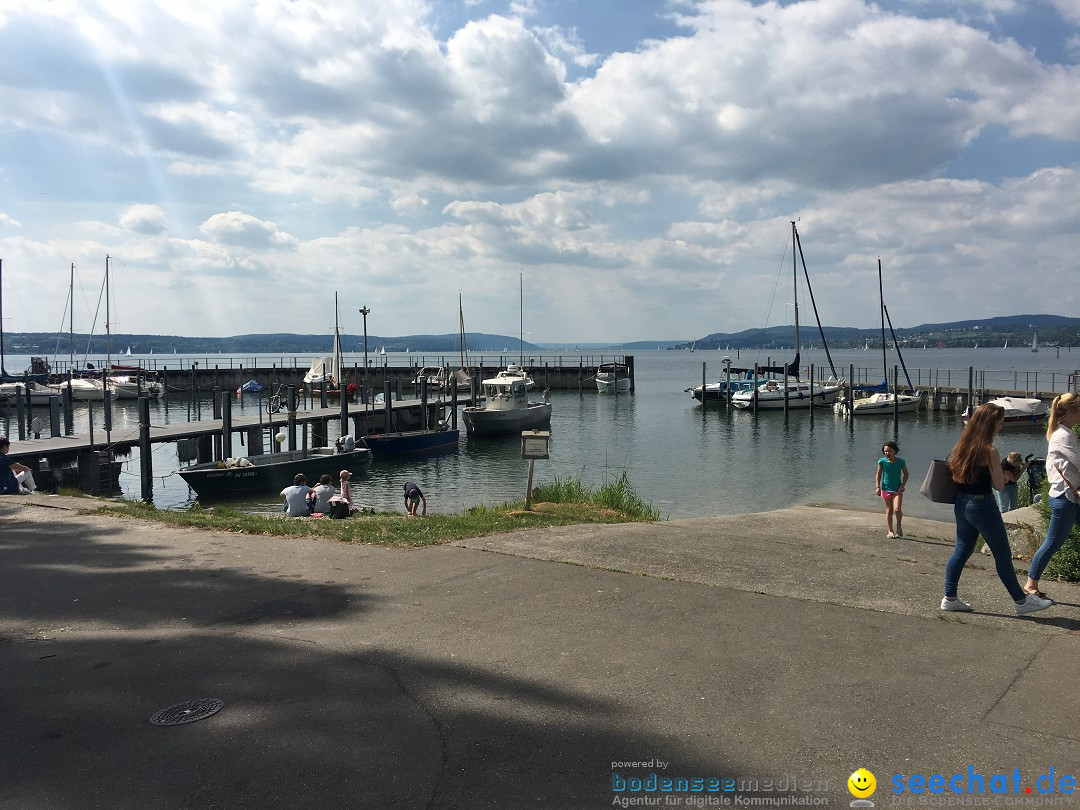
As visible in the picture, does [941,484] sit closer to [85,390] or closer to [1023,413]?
[1023,413]

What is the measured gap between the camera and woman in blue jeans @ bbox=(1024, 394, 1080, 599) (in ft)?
22.4

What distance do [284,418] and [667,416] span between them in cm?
3239

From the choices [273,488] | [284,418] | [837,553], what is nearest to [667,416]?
[284,418]

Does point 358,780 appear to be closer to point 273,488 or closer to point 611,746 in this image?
point 611,746

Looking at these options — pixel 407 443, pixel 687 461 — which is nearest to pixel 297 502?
pixel 407 443

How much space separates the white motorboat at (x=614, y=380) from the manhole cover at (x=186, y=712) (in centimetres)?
8378

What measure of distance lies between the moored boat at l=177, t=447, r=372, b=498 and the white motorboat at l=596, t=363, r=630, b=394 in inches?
2389

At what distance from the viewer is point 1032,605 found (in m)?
6.89

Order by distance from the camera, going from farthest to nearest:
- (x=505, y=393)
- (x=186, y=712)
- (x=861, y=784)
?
(x=505, y=393), (x=186, y=712), (x=861, y=784)

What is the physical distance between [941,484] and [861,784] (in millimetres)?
3551

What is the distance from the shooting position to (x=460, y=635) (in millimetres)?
6488

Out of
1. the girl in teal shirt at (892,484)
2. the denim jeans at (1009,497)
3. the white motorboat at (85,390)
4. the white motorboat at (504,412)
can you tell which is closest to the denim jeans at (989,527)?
the girl in teal shirt at (892,484)

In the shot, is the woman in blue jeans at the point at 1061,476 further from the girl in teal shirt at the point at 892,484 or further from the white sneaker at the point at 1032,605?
the girl in teal shirt at the point at 892,484

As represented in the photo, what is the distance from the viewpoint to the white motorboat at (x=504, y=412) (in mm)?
45281
